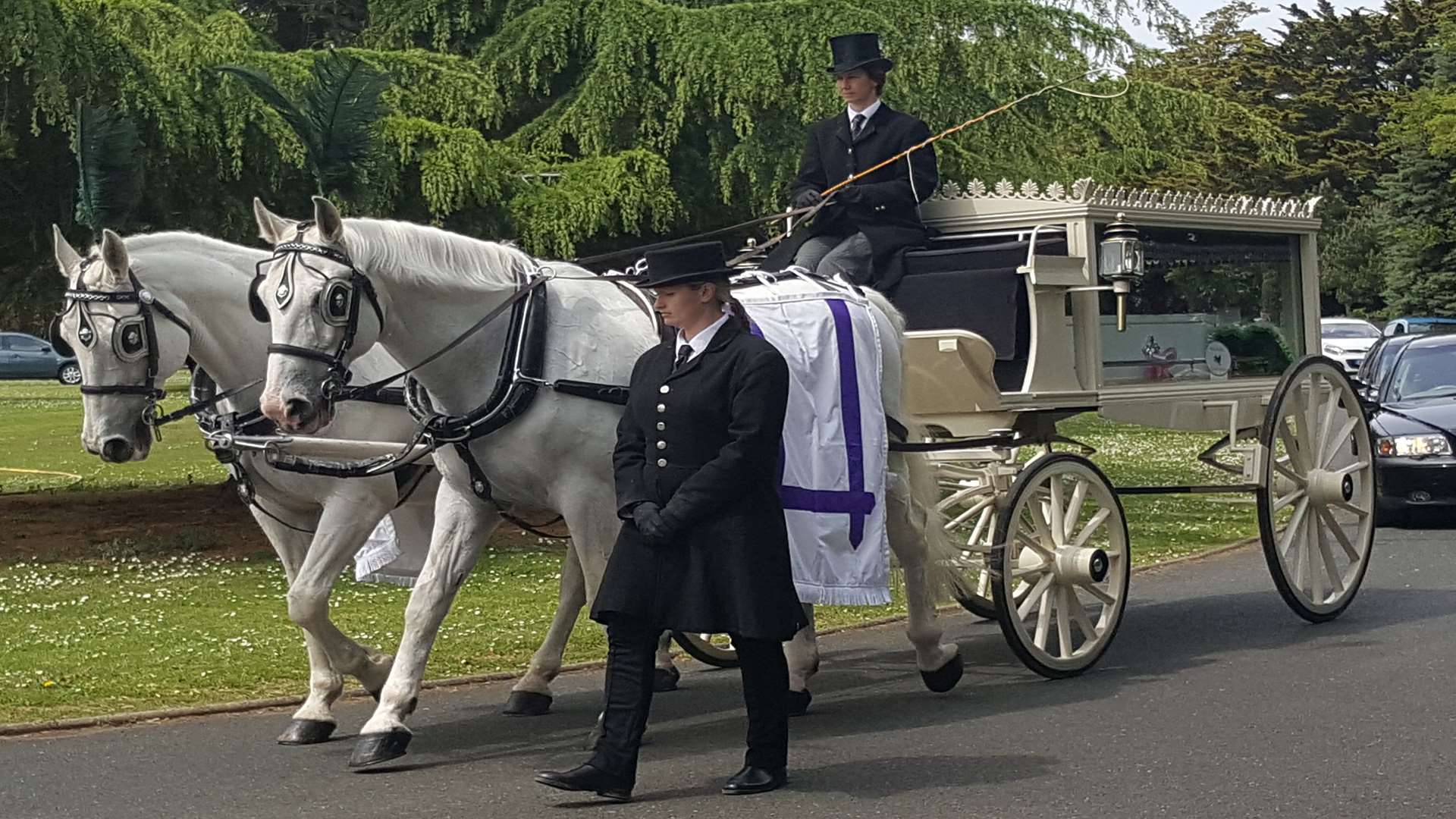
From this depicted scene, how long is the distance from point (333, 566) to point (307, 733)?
2.42 feet

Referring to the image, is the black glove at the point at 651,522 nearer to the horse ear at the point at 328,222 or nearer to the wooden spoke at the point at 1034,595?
the horse ear at the point at 328,222

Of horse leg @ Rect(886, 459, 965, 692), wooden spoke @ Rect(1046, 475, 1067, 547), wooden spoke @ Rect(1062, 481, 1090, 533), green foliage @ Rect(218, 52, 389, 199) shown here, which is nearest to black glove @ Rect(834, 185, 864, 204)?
horse leg @ Rect(886, 459, 965, 692)

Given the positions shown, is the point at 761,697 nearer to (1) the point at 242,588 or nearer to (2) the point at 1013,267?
(2) the point at 1013,267

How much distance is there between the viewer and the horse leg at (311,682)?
800cm

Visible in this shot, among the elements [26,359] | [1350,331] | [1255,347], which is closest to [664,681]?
[1255,347]

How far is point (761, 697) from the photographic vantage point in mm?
6633

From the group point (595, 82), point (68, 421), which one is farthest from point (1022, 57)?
point (68, 421)

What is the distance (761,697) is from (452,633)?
194 inches

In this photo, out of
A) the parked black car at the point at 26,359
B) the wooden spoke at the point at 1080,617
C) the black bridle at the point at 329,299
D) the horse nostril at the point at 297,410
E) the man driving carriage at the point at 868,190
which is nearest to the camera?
the horse nostril at the point at 297,410

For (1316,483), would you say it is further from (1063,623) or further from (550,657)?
(550,657)

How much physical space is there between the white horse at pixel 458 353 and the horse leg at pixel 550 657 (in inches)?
42.8

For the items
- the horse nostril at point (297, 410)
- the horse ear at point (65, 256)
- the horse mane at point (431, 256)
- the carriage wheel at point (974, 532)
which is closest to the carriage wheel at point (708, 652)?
the carriage wheel at point (974, 532)

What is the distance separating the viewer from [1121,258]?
953 cm

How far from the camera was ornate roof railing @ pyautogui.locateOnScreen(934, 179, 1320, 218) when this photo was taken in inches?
382
